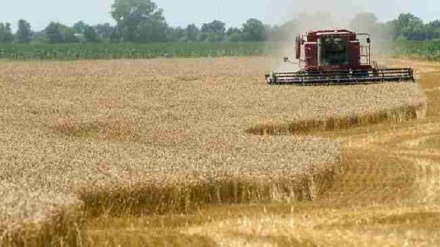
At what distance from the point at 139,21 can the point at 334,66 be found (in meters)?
138

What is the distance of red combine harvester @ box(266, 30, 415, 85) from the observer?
1646 inches

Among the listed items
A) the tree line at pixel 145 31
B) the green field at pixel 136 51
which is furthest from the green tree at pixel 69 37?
the green field at pixel 136 51

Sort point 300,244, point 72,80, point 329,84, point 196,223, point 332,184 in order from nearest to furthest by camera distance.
Result: point 300,244
point 196,223
point 332,184
point 329,84
point 72,80

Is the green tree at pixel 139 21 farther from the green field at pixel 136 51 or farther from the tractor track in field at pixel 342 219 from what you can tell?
the tractor track in field at pixel 342 219

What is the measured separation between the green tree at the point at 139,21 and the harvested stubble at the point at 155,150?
132m

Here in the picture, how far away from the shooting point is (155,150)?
19734mm

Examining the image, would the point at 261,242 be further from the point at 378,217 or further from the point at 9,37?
the point at 9,37

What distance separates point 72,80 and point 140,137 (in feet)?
80.6

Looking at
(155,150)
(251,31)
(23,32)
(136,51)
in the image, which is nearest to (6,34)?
(23,32)

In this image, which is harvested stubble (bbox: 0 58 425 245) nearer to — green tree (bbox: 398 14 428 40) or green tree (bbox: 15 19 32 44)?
green tree (bbox: 398 14 428 40)

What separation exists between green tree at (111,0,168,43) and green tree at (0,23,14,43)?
21734 mm

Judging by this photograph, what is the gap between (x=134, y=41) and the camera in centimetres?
17038

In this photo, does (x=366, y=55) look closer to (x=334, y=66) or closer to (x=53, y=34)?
(x=334, y=66)

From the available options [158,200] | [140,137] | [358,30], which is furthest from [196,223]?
[358,30]
